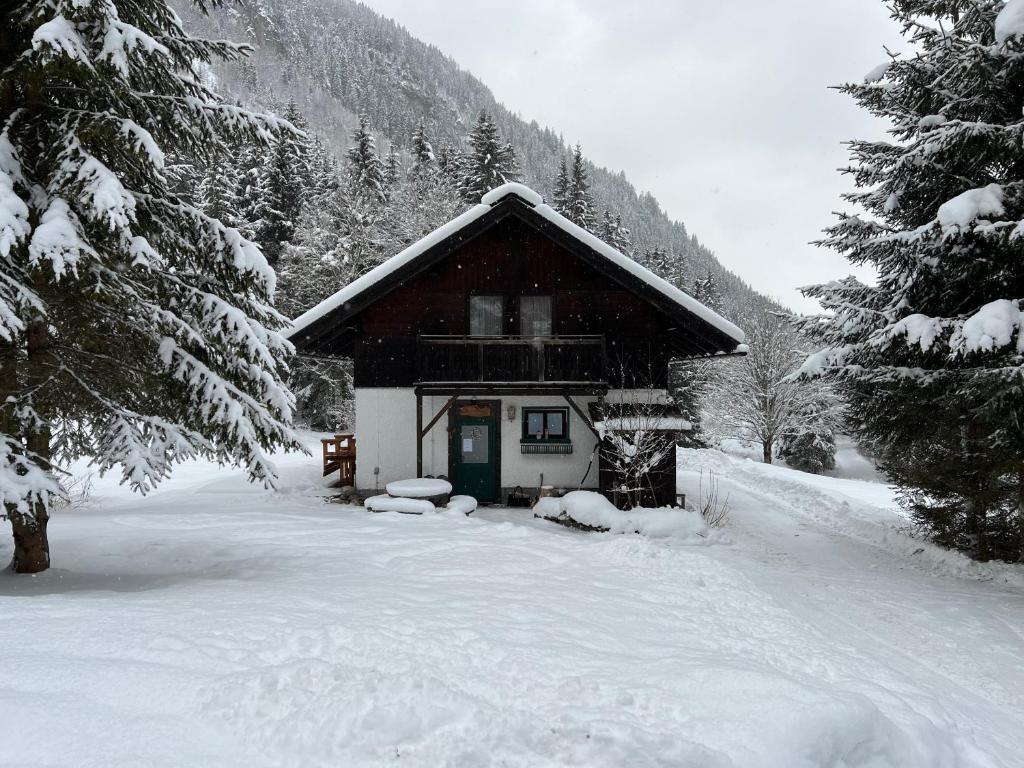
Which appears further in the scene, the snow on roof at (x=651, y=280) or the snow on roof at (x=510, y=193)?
the snow on roof at (x=510, y=193)

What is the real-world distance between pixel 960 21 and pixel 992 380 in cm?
614

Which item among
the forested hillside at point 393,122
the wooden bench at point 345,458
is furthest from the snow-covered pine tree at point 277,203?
the forested hillside at point 393,122

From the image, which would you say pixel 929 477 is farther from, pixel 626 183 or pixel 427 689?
pixel 626 183

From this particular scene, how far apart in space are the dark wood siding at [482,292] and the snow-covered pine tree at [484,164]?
21.3 m

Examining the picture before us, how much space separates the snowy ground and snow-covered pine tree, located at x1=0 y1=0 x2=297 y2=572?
164 cm

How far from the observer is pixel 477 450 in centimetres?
1491

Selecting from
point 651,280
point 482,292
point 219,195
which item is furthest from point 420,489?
point 219,195

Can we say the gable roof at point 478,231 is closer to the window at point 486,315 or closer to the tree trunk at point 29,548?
the window at point 486,315

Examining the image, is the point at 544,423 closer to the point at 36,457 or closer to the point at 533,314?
the point at 533,314

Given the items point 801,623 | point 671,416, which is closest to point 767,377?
point 671,416

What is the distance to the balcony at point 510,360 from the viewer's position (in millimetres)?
13906

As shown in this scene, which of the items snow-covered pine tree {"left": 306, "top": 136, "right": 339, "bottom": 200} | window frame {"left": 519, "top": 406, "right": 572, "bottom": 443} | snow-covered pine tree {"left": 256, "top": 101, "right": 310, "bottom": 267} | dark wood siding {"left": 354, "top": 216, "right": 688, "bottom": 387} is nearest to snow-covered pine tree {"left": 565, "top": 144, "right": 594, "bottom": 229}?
snow-covered pine tree {"left": 306, "top": 136, "right": 339, "bottom": 200}

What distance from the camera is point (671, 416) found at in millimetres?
12570

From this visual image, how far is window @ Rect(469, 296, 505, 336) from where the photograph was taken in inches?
587
